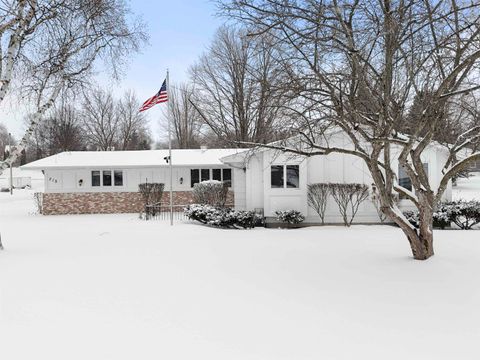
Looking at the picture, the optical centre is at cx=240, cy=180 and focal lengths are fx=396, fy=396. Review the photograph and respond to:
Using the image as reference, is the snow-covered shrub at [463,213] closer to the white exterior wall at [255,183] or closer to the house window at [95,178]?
the white exterior wall at [255,183]

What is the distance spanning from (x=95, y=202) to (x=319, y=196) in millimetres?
13309

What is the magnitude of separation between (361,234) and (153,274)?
26.7ft

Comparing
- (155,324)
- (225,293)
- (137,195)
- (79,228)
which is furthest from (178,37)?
(137,195)

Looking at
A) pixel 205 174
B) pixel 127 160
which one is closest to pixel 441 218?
pixel 205 174

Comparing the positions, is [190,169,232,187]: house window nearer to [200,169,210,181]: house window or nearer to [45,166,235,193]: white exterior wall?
[200,169,210,181]: house window

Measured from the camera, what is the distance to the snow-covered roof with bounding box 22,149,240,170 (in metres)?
22.3

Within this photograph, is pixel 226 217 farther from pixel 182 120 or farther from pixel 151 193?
pixel 182 120

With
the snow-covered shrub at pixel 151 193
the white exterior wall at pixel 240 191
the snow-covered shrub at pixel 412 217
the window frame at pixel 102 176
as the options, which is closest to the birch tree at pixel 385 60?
the snow-covered shrub at pixel 412 217

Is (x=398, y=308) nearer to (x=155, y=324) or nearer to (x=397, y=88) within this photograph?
(x=155, y=324)

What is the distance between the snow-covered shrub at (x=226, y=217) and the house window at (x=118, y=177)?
854 cm

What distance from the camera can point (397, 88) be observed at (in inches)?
319

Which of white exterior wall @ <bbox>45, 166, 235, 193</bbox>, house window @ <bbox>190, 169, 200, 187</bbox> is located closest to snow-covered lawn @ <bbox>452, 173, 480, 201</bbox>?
house window @ <bbox>190, 169, 200, 187</bbox>

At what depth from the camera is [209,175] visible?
23719mm

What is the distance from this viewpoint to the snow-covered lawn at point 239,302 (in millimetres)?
4391
